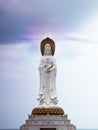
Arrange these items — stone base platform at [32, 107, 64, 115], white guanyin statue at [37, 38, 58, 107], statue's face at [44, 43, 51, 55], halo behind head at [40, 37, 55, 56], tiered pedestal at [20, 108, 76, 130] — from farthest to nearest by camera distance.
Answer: halo behind head at [40, 37, 55, 56] → statue's face at [44, 43, 51, 55] → white guanyin statue at [37, 38, 58, 107] → stone base platform at [32, 107, 64, 115] → tiered pedestal at [20, 108, 76, 130]

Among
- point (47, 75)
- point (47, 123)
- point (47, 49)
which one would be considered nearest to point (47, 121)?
point (47, 123)

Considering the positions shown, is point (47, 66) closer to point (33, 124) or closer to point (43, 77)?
point (43, 77)

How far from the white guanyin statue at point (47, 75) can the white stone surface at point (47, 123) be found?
1.61 metres

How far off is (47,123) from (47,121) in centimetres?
11

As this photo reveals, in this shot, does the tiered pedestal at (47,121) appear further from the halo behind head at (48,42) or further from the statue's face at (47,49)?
the halo behind head at (48,42)

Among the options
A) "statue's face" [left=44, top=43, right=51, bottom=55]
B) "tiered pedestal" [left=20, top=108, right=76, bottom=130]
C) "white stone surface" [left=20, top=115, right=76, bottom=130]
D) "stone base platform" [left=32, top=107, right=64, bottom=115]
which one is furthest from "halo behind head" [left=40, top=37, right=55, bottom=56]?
"white stone surface" [left=20, top=115, right=76, bottom=130]

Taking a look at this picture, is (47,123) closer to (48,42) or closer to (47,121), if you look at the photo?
(47,121)

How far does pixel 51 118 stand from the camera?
1970 cm

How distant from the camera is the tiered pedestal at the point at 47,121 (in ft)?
64.1

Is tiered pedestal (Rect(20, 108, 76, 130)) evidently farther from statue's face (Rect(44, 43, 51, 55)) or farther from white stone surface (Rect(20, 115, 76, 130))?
statue's face (Rect(44, 43, 51, 55))

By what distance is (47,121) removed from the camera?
64.3 feet

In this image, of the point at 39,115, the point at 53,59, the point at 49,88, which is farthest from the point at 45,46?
the point at 39,115

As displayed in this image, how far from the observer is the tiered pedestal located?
19531mm

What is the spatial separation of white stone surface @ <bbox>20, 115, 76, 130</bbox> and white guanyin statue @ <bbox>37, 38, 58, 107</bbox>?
5.27ft
